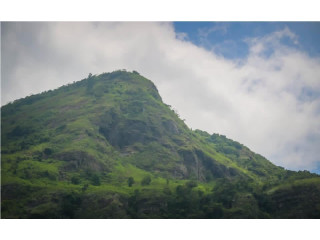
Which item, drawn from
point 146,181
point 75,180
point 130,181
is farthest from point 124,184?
point 75,180

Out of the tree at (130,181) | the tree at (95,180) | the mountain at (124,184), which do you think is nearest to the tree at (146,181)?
the mountain at (124,184)

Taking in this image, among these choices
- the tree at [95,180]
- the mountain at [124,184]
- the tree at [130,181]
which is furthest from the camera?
the tree at [130,181]

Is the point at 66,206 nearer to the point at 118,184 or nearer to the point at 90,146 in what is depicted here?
the point at 118,184

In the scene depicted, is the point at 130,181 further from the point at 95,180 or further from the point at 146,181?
the point at 95,180

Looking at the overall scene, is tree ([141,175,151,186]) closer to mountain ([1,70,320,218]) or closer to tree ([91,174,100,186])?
mountain ([1,70,320,218])

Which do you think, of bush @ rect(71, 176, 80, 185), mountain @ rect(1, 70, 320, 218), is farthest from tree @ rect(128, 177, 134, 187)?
bush @ rect(71, 176, 80, 185)

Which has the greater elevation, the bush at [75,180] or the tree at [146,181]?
the tree at [146,181]

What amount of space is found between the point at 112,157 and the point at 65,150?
75.5 feet

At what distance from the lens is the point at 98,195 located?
13562 centimetres

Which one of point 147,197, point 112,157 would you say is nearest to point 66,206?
point 147,197

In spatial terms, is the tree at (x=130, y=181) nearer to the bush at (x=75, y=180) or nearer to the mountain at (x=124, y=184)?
the mountain at (x=124, y=184)

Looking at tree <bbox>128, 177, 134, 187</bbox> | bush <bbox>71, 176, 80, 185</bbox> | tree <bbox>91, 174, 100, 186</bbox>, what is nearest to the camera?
bush <bbox>71, 176, 80, 185</bbox>

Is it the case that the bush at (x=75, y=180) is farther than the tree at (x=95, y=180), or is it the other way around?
the tree at (x=95, y=180)

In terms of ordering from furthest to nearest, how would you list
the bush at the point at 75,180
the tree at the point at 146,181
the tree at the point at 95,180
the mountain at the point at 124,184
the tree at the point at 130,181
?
the tree at the point at 146,181 < the tree at the point at 130,181 < the tree at the point at 95,180 < the bush at the point at 75,180 < the mountain at the point at 124,184
